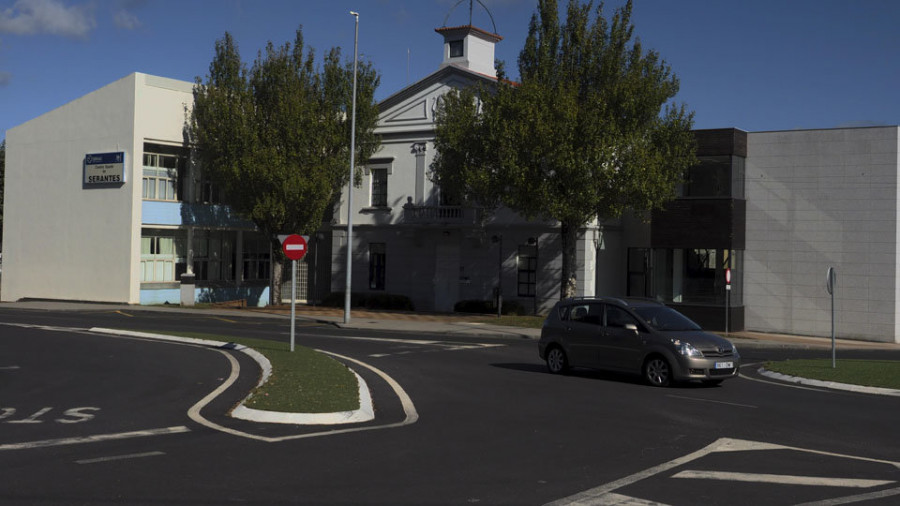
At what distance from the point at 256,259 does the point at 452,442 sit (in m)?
43.2

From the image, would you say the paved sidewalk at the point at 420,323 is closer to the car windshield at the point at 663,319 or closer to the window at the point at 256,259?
the window at the point at 256,259

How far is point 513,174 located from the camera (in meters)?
32.0

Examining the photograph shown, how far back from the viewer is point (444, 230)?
41.5m

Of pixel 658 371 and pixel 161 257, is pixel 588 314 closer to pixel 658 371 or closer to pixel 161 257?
pixel 658 371

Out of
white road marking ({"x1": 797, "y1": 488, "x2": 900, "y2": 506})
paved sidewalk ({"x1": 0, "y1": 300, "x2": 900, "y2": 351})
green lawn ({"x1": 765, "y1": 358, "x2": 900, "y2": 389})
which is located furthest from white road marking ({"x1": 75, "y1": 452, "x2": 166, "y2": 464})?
paved sidewalk ({"x1": 0, "y1": 300, "x2": 900, "y2": 351})

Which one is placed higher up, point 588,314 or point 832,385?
point 588,314

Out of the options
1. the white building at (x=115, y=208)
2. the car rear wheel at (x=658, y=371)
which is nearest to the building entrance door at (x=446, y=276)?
the white building at (x=115, y=208)

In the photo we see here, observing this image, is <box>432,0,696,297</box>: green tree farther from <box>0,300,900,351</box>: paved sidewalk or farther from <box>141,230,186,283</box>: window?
<box>141,230,186,283</box>: window

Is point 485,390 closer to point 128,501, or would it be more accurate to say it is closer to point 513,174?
point 128,501

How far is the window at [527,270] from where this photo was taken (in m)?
40.0

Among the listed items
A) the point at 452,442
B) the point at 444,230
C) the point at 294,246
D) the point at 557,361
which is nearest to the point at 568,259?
the point at 444,230

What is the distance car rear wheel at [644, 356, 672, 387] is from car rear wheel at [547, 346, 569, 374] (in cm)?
199

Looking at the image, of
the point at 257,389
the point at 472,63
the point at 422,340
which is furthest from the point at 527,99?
the point at 257,389

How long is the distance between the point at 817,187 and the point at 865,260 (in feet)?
10.7
